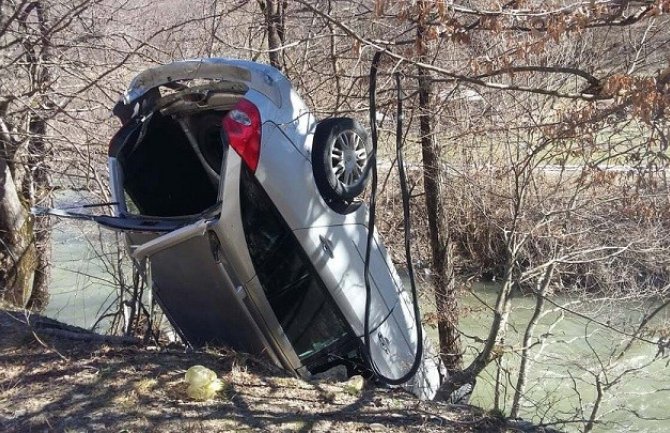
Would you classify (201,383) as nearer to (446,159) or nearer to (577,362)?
(446,159)

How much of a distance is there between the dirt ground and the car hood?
1652mm

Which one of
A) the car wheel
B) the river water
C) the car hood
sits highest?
the car hood

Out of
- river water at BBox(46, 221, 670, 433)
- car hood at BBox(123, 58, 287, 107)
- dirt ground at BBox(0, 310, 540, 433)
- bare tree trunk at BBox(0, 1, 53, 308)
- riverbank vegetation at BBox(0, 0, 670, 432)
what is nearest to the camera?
dirt ground at BBox(0, 310, 540, 433)

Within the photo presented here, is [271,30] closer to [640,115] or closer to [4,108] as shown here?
[4,108]

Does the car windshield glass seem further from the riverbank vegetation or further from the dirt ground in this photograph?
the riverbank vegetation

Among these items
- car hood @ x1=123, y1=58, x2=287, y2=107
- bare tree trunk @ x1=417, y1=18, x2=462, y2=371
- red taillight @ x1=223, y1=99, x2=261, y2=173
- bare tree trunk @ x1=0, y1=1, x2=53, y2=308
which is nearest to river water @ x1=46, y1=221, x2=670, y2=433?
bare tree trunk @ x1=417, y1=18, x2=462, y2=371

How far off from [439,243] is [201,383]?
17.1 feet

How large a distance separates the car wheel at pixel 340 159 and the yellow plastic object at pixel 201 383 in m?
1.25

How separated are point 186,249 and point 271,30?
4.83 metres

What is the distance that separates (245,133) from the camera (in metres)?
4.05

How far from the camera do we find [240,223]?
409cm

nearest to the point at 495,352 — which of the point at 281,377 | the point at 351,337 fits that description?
the point at 351,337

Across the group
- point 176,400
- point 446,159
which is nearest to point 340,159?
point 176,400

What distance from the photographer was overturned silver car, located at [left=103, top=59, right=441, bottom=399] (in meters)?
4.12
